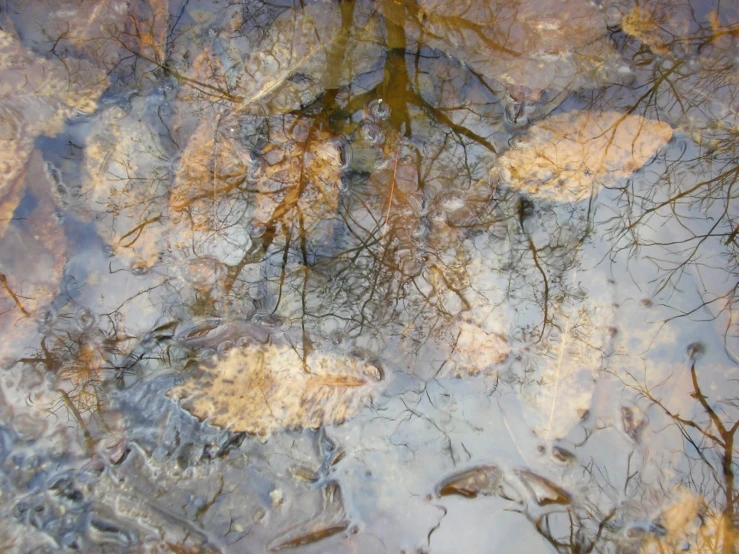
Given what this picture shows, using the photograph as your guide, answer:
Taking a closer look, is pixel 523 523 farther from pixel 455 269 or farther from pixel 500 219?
pixel 500 219

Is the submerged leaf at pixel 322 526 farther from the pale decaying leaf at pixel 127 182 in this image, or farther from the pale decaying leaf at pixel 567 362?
the pale decaying leaf at pixel 127 182

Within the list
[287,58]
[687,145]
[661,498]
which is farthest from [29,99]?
[661,498]

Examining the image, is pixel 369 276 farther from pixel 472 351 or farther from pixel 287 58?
pixel 287 58

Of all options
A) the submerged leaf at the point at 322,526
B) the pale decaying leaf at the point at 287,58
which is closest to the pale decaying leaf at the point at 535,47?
the pale decaying leaf at the point at 287,58

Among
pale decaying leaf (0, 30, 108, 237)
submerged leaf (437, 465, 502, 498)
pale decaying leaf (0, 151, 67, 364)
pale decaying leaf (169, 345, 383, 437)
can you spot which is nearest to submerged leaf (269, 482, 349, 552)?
pale decaying leaf (169, 345, 383, 437)

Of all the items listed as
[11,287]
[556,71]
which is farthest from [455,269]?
[11,287]

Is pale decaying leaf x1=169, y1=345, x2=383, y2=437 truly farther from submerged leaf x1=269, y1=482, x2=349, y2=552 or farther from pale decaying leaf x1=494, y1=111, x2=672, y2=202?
pale decaying leaf x1=494, y1=111, x2=672, y2=202
